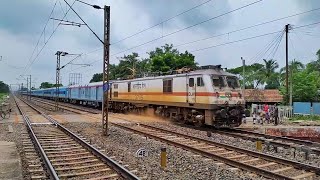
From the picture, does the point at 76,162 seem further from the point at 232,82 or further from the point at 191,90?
the point at 232,82

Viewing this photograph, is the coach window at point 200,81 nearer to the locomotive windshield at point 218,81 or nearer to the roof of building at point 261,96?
the locomotive windshield at point 218,81

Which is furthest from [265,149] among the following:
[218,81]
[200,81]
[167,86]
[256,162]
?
[167,86]

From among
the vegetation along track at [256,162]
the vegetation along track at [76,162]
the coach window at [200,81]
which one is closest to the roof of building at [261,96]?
the coach window at [200,81]

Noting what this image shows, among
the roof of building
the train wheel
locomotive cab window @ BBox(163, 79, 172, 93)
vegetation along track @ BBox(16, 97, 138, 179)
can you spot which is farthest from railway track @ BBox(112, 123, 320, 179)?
the roof of building

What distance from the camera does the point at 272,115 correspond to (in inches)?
1001

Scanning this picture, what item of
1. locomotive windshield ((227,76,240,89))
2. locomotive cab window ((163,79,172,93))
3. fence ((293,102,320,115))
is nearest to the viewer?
locomotive windshield ((227,76,240,89))

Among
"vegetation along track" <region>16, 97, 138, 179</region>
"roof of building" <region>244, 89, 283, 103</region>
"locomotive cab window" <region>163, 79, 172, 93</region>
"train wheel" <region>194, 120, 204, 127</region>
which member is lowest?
"vegetation along track" <region>16, 97, 138, 179</region>

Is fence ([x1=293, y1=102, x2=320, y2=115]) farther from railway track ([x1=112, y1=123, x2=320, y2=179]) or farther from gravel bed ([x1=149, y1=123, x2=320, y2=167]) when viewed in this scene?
railway track ([x1=112, y1=123, x2=320, y2=179])

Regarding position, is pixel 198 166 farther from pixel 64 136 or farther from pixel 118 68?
pixel 118 68

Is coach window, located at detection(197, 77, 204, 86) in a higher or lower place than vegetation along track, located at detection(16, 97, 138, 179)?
higher

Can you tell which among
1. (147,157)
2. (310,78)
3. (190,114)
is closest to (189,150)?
(147,157)

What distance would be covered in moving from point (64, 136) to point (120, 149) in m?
4.78

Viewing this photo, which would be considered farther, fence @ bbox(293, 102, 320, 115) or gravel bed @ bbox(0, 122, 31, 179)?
fence @ bbox(293, 102, 320, 115)

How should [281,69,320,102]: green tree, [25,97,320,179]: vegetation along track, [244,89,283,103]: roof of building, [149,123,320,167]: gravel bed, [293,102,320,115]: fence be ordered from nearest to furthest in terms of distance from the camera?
[25,97,320,179]: vegetation along track → [149,123,320,167]: gravel bed → [293,102,320,115]: fence → [281,69,320,102]: green tree → [244,89,283,103]: roof of building
